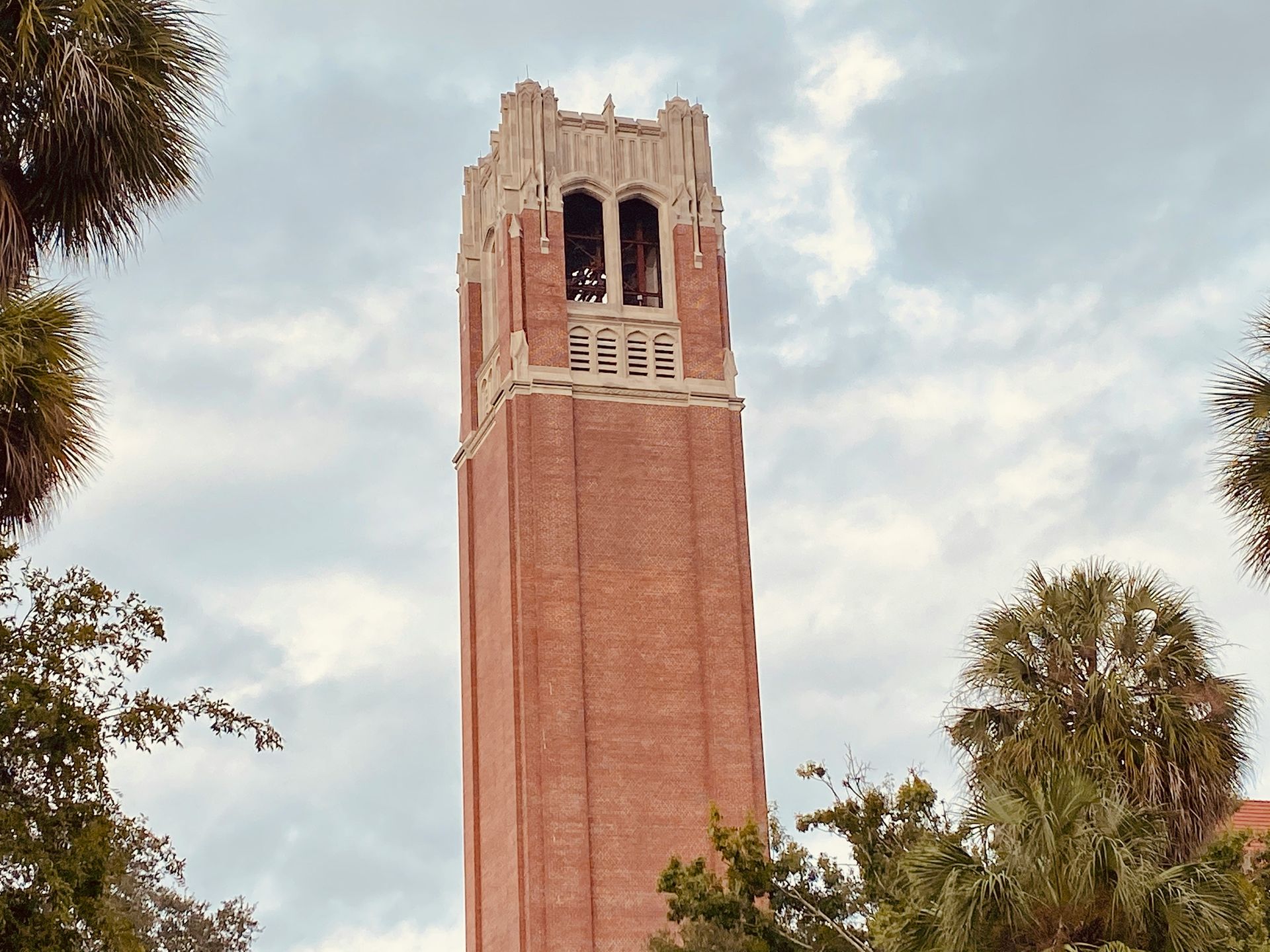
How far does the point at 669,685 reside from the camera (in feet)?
152

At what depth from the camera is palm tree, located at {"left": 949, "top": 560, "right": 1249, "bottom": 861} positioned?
19.5 m

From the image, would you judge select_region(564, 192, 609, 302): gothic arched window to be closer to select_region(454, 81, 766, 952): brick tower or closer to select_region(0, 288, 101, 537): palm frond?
select_region(454, 81, 766, 952): brick tower

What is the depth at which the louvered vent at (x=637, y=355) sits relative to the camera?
49.4m

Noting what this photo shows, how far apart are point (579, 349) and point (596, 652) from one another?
747cm

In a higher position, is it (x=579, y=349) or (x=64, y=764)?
(x=579, y=349)

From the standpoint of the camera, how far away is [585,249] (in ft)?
176

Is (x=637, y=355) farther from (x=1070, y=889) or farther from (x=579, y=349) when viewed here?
(x=1070, y=889)

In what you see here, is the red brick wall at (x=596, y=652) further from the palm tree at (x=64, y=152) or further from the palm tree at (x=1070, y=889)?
the palm tree at (x=64, y=152)

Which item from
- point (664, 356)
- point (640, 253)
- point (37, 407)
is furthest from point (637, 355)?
point (37, 407)

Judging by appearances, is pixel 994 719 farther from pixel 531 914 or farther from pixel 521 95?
pixel 521 95

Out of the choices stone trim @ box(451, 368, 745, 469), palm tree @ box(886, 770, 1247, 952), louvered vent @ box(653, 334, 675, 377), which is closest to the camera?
palm tree @ box(886, 770, 1247, 952)

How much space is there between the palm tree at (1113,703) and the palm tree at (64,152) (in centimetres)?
919

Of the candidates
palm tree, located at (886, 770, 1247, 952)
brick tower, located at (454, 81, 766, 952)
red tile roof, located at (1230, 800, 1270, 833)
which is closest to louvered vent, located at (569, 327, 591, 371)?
brick tower, located at (454, 81, 766, 952)

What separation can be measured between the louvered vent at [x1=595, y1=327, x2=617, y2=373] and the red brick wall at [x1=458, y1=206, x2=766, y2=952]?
983 millimetres
